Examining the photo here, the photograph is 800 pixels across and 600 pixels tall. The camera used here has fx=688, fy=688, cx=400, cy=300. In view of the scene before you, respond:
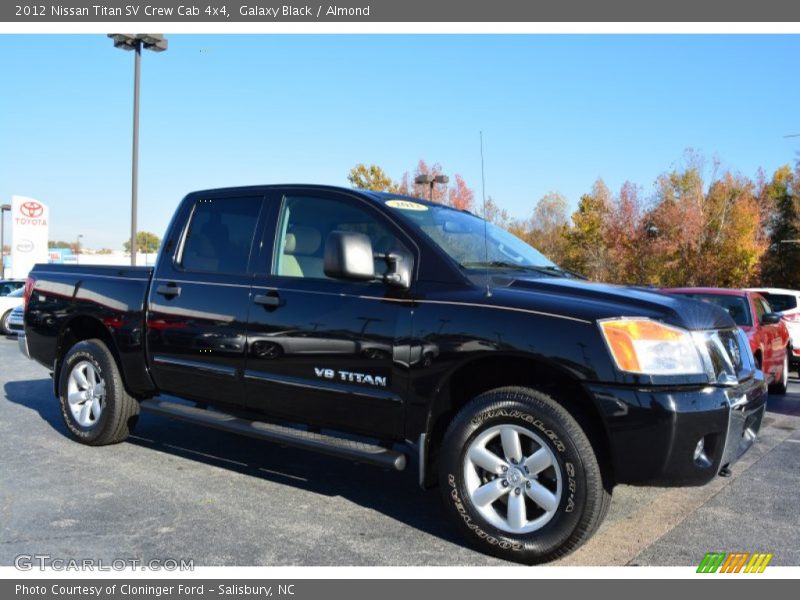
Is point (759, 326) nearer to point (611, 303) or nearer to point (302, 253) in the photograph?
point (611, 303)

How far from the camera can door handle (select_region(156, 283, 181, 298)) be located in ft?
15.7

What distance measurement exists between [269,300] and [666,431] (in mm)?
2372

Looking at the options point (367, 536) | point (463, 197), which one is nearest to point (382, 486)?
point (367, 536)

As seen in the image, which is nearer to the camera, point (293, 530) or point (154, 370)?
point (293, 530)

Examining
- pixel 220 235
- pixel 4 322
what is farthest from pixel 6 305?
pixel 220 235

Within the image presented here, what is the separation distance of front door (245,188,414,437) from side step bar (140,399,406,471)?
0.09 meters

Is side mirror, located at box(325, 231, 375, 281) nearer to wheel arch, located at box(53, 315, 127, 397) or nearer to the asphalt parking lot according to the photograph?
the asphalt parking lot

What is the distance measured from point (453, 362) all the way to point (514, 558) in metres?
0.99

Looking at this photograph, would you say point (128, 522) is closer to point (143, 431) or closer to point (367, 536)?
point (367, 536)

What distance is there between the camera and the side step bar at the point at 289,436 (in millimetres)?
3678

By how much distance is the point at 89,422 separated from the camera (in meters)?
5.46

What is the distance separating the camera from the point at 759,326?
27.1 feet

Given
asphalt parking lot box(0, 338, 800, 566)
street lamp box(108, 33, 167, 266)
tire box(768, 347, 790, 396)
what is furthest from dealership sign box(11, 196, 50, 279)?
tire box(768, 347, 790, 396)

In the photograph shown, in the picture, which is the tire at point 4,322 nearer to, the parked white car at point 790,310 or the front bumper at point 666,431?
the parked white car at point 790,310
